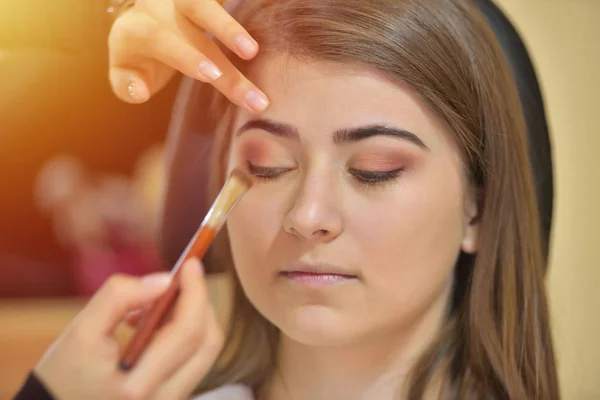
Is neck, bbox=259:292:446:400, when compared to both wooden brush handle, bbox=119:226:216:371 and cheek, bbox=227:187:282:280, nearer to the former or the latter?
cheek, bbox=227:187:282:280

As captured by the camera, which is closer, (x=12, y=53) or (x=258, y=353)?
(x=12, y=53)

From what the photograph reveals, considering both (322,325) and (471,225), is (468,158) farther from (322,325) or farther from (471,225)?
(322,325)

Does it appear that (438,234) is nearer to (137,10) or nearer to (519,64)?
(519,64)

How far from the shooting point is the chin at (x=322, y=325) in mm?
584

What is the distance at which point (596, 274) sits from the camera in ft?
2.41

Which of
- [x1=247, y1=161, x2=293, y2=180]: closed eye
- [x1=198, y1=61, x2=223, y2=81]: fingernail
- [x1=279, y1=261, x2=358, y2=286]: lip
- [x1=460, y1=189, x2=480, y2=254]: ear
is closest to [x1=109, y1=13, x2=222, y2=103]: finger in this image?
[x1=198, y1=61, x2=223, y2=81]: fingernail

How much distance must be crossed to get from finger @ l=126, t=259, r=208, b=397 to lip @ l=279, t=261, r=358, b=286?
0.14 m

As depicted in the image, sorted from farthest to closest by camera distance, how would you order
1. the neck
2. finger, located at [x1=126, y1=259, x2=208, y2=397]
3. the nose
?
the neck → the nose → finger, located at [x1=126, y1=259, x2=208, y2=397]

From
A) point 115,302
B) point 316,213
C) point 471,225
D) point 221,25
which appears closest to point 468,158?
point 471,225

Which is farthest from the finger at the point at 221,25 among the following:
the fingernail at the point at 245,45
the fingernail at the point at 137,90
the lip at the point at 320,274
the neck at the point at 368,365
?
the neck at the point at 368,365

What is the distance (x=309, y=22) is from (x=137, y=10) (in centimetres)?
19

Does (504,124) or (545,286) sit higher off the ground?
(504,124)

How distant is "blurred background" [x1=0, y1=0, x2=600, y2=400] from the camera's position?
0.64 metres

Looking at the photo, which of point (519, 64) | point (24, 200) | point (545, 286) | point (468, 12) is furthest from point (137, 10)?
point (545, 286)
